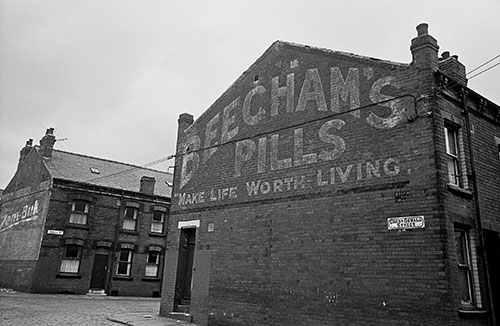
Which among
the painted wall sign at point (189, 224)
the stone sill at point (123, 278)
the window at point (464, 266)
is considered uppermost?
the painted wall sign at point (189, 224)

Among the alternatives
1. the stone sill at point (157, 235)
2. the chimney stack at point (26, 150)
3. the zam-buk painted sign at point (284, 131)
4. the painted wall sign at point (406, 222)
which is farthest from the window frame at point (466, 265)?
the chimney stack at point (26, 150)

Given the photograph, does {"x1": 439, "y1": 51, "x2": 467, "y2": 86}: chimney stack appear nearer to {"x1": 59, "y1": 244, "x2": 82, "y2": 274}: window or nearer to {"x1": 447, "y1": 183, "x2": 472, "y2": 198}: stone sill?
{"x1": 447, "y1": 183, "x2": 472, "y2": 198}: stone sill

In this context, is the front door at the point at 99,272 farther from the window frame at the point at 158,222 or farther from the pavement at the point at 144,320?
the pavement at the point at 144,320

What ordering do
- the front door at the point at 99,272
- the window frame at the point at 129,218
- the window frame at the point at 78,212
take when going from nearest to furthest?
1. the window frame at the point at 78,212
2. the front door at the point at 99,272
3. the window frame at the point at 129,218

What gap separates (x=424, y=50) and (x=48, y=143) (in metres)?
24.6

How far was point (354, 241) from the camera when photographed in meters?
10.9

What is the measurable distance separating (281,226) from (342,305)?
3.00m

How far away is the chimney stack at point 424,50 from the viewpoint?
35.1ft

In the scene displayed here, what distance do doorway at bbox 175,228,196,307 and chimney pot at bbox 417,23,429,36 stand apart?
394 inches

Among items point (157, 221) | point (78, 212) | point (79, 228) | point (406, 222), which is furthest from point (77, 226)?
point (406, 222)

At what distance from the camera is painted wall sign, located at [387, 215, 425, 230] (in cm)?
983

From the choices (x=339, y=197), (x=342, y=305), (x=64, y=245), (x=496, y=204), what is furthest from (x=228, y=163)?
(x=64, y=245)

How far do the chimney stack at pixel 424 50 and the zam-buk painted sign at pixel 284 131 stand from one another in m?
0.75

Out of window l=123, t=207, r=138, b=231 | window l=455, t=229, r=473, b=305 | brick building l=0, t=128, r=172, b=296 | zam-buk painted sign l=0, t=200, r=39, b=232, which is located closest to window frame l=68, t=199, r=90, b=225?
brick building l=0, t=128, r=172, b=296
